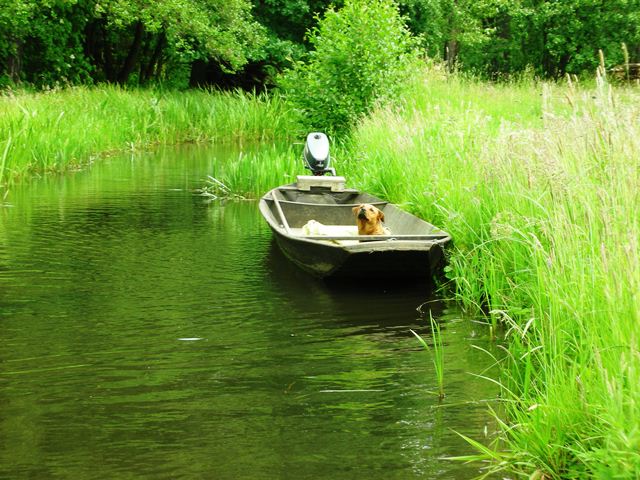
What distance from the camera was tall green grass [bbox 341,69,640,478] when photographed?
3.76 metres

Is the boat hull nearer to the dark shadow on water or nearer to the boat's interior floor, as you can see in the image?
the dark shadow on water

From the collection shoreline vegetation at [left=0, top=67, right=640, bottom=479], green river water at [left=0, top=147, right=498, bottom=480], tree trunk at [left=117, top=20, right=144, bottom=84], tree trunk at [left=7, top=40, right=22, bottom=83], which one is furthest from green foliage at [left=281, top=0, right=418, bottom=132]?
tree trunk at [left=117, top=20, right=144, bottom=84]

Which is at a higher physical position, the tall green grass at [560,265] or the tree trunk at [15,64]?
the tree trunk at [15,64]

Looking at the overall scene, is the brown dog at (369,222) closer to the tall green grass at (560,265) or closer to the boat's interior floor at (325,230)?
the boat's interior floor at (325,230)

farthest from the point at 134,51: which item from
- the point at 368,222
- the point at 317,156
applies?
the point at 368,222

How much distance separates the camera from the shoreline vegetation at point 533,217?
12.7ft

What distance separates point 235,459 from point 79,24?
26.8m

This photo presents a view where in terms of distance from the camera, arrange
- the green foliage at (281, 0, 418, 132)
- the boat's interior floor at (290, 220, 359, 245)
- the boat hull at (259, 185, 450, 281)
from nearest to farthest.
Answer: the boat hull at (259, 185, 450, 281)
the boat's interior floor at (290, 220, 359, 245)
the green foliage at (281, 0, 418, 132)

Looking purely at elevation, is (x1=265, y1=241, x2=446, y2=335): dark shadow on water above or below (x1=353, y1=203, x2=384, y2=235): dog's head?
below

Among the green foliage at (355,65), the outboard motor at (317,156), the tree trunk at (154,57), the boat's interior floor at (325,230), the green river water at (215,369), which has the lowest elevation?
the green river water at (215,369)

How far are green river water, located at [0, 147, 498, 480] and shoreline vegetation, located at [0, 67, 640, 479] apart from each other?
0.44 m

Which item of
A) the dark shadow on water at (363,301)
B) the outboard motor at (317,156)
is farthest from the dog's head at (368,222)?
the outboard motor at (317,156)

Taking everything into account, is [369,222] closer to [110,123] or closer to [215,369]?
[215,369]

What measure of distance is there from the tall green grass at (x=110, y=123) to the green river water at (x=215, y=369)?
5095 mm
